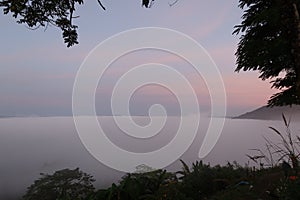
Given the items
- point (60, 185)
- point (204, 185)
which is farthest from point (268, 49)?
point (60, 185)

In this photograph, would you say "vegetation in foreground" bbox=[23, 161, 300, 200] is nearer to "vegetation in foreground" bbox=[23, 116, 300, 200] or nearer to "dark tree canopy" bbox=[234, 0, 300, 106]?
"vegetation in foreground" bbox=[23, 116, 300, 200]

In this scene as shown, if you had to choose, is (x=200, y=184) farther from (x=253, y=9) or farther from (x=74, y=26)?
(x=253, y=9)

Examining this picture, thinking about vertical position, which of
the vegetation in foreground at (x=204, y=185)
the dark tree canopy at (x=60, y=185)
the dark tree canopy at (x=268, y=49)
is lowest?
the dark tree canopy at (x=60, y=185)

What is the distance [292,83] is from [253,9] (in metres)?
3.21

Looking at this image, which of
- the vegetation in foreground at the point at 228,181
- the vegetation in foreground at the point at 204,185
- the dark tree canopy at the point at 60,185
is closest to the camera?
the vegetation in foreground at the point at 228,181

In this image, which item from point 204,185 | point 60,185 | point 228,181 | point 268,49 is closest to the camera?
point 228,181

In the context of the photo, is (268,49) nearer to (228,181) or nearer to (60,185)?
(228,181)

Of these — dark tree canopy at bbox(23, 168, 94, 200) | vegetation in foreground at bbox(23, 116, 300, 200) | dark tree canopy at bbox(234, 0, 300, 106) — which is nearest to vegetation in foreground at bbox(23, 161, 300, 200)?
vegetation in foreground at bbox(23, 116, 300, 200)

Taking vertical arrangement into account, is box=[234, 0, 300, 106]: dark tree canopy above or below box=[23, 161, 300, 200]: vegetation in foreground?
above

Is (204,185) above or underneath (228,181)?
underneath

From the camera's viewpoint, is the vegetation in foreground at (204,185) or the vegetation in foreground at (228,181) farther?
the vegetation in foreground at (204,185)

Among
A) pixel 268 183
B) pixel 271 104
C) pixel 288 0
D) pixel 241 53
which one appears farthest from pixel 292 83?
pixel 268 183

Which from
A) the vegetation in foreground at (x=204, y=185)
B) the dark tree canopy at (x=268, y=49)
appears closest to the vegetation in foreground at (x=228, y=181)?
the vegetation in foreground at (x=204, y=185)

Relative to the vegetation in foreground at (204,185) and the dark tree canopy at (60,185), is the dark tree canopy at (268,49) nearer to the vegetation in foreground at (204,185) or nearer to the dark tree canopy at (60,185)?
the vegetation in foreground at (204,185)
